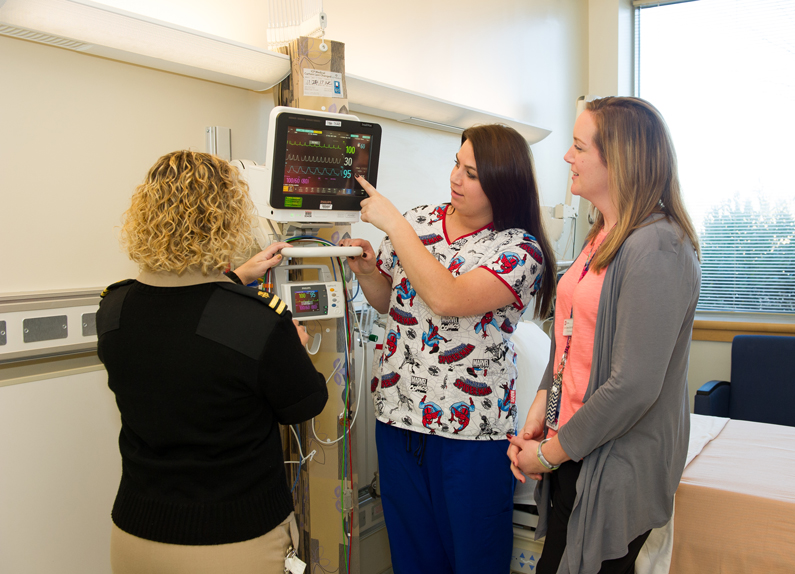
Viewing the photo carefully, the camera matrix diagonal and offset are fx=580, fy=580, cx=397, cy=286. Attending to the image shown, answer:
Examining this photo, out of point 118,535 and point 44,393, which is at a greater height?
point 44,393

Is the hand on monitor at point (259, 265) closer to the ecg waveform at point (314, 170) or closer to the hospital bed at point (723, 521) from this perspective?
the ecg waveform at point (314, 170)

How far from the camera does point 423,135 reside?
107 inches

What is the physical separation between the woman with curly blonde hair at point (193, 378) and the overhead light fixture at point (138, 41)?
53cm

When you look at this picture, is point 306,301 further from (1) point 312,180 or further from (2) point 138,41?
(2) point 138,41

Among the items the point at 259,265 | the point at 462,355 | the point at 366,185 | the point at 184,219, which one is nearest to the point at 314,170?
the point at 366,185

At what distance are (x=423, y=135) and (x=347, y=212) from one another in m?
1.31

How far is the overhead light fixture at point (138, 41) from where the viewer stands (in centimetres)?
129

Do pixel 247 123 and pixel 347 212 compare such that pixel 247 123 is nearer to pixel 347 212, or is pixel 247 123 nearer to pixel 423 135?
pixel 347 212

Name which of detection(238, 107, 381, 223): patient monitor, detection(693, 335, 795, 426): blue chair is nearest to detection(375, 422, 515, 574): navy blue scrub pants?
detection(238, 107, 381, 223): patient monitor

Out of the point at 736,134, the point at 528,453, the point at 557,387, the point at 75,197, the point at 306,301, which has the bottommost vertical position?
the point at 528,453

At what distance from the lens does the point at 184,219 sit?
3.43ft

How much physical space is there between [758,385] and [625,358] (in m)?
2.48

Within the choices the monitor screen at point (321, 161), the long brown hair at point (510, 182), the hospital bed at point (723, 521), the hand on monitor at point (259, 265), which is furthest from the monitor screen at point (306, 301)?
the hospital bed at point (723, 521)

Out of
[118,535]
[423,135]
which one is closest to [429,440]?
[118,535]
